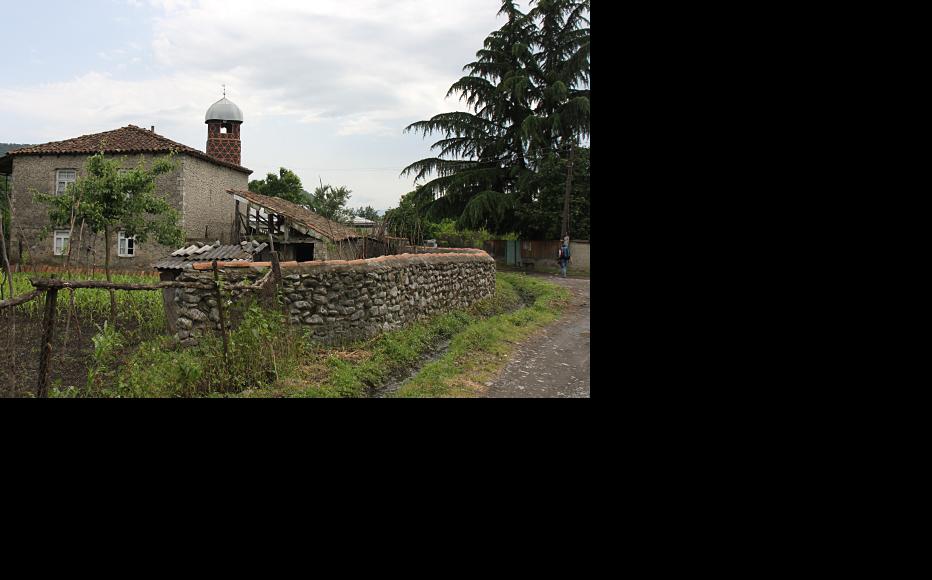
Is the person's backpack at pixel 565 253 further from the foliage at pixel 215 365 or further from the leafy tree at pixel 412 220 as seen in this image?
the foliage at pixel 215 365

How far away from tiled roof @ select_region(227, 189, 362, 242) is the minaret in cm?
205

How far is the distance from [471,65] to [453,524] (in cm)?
1503

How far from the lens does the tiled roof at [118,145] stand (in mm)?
10500

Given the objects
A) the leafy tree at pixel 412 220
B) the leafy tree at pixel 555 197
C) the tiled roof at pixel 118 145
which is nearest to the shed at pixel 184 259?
the tiled roof at pixel 118 145

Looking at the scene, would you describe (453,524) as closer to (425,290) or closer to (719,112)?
(719,112)

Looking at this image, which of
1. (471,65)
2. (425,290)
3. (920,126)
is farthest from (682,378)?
(471,65)

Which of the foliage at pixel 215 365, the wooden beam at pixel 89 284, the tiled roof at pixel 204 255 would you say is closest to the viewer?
the wooden beam at pixel 89 284

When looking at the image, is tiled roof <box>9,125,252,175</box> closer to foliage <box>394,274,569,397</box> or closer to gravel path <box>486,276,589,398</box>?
foliage <box>394,274,569,397</box>

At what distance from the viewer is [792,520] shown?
1.57 meters

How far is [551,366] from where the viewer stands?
5430 millimetres

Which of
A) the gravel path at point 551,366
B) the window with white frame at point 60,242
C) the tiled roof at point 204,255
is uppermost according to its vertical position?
the window with white frame at point 60,242

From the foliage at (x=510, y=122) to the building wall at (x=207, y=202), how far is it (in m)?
5.15

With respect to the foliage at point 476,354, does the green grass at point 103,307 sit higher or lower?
higher

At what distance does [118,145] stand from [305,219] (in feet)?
12.4
